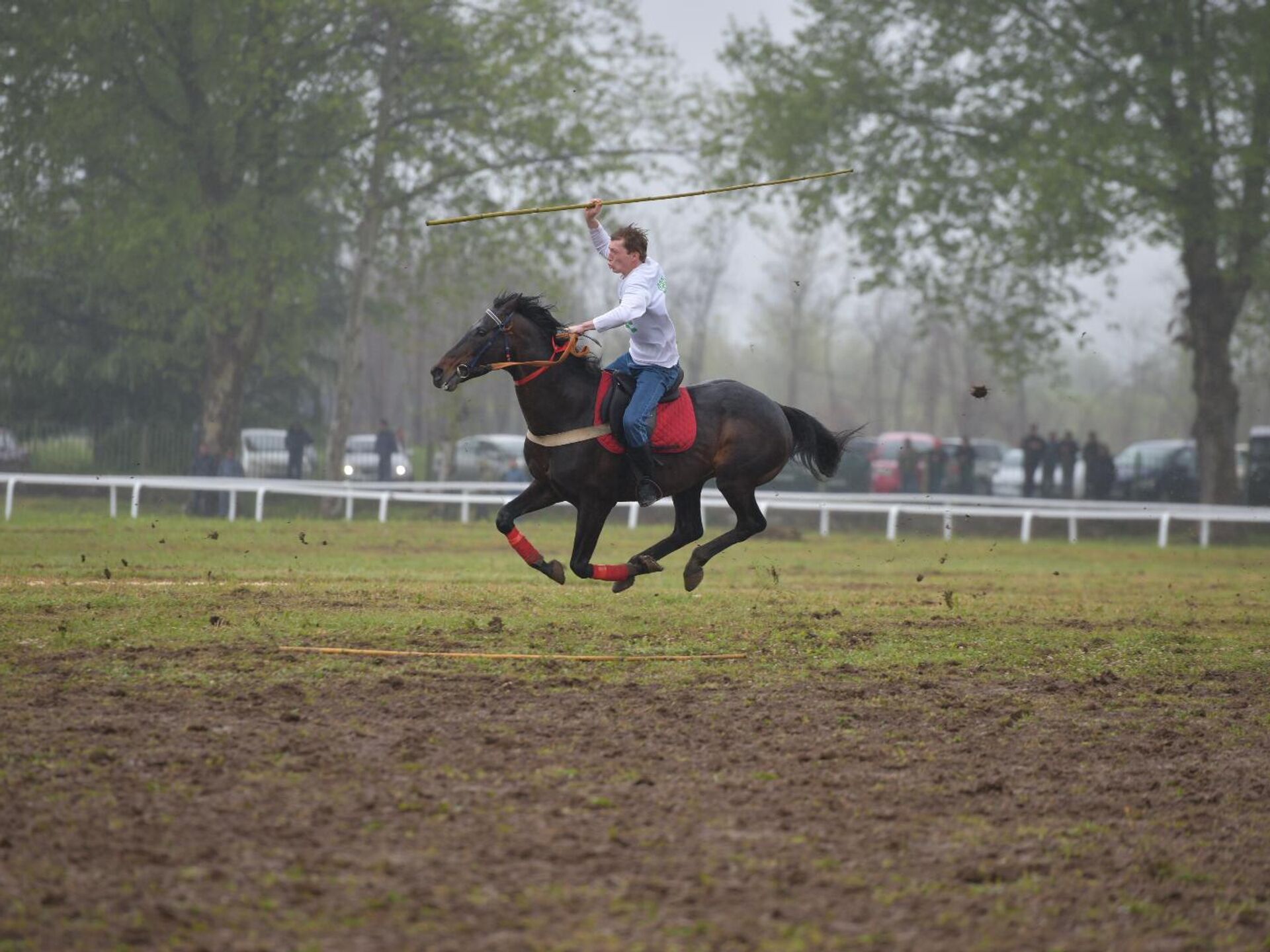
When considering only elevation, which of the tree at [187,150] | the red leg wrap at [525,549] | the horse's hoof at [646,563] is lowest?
the horse's hoof at [646,563]

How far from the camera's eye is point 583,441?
11.8m

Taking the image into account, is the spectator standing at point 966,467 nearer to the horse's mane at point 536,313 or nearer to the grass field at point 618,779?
the grass field at point 618,779

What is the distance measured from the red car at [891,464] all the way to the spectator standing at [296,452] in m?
12.6

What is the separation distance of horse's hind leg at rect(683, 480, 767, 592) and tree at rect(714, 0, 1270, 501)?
20207 mm


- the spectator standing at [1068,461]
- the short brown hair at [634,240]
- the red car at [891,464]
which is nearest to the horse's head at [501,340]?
the short brown hair at [634,240]

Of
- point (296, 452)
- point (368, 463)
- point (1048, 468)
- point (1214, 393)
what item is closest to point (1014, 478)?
point (1048, 468)

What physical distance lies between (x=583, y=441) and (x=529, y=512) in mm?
678

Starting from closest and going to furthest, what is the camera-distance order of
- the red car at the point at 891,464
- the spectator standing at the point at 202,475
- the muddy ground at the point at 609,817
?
the muddy ground at the point at 609,817, the spectator standing at the point at 202,475, the red car at the point at 891,464

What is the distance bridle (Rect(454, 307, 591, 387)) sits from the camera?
11.5 meters

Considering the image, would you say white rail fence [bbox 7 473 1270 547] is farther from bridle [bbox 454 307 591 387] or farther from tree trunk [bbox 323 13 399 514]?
bridle [bbox 454 307 591 387]

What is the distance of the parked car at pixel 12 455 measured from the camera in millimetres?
33875

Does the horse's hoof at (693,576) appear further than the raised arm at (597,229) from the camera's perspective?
Yes

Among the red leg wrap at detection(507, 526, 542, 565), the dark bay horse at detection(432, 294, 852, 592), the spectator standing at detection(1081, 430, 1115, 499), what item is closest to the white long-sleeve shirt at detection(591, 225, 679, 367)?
the dark bay horse at detection(432, 294, 852, 592)

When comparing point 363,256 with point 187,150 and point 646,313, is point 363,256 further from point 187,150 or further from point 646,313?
point 646,313
